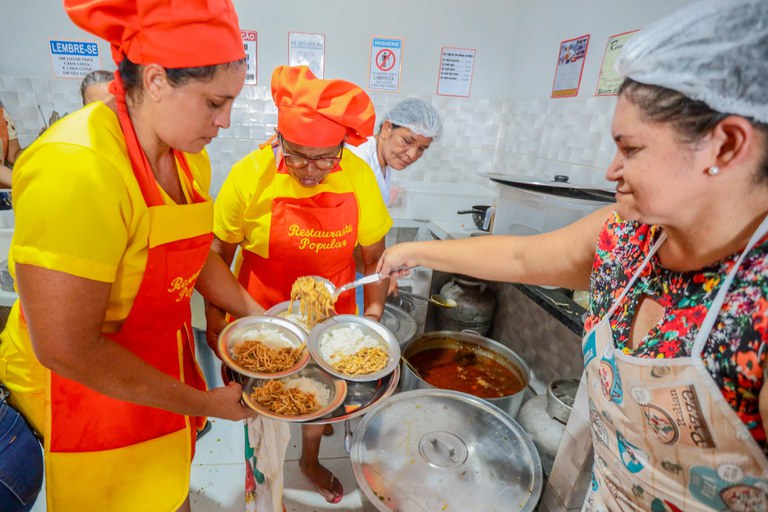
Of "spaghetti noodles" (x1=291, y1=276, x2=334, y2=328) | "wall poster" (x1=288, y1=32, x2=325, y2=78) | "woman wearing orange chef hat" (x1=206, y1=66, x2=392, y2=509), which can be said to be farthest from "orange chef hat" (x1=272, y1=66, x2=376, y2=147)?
"wall poster" (x1=288, y1=32, x2=325, y2=78)

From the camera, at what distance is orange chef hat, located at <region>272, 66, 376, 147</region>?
5.59 feet

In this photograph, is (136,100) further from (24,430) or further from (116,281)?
(24,430)

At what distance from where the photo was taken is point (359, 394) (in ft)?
5.25

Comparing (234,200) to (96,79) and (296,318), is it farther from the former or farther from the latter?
(96,79)

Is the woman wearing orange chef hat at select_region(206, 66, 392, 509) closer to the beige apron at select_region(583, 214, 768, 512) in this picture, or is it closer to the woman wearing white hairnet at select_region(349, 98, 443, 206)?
the woman wearing white hairnet at select_region(349, 98, 443, 206)

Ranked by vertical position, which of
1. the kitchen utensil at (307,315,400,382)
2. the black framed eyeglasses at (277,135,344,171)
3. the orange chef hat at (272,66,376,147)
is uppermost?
the orange chef hat at (272,66,376,147)

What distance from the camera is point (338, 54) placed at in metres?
3.79

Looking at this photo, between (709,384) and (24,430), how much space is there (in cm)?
184

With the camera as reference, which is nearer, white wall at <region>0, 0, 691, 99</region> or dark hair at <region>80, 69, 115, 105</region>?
dark hair at <region>80, 69, 115, 105</region>

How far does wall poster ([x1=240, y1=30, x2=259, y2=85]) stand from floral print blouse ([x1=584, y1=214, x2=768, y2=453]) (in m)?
3.61

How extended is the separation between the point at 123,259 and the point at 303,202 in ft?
3.19

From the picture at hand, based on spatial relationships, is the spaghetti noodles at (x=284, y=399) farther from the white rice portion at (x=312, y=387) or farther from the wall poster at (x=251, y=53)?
the wall poster at (x=251, y=53)

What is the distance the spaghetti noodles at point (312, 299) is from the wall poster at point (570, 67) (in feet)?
8.01

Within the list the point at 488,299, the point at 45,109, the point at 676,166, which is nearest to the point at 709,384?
the point at 676,166
